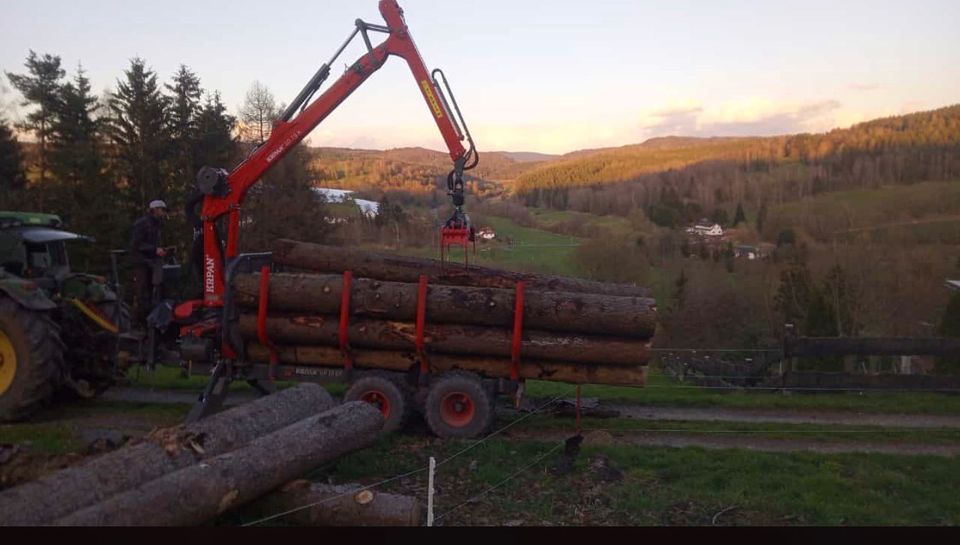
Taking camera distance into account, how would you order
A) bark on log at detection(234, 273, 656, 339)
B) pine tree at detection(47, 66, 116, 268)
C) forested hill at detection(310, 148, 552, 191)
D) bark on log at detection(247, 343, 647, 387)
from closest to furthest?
bark on log at detection(234, 273, 656, 339) < bark on log at detection(247, 343, 647, 387) < forested hill at detection(310, 148, 552, 191) < pine tree at detection(47, 66, 116, 268)

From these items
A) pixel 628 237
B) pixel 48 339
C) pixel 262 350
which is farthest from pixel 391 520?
pixel 628 237

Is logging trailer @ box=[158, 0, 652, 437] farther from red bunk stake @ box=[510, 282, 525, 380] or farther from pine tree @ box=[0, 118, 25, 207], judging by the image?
pine tree @ box=[0, 118, 25, 207]

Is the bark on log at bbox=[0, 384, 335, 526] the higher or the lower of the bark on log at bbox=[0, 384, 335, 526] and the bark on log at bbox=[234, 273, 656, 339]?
the lower

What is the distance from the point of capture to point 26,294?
9.91 meters

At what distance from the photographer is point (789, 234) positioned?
1161 inches

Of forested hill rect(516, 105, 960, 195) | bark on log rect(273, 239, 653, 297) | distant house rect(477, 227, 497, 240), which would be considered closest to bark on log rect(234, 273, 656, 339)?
bark on log rect(273, 239, 653, 297)

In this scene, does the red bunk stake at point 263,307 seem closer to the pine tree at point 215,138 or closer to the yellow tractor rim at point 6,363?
the yellow tractor rim at point 6,363

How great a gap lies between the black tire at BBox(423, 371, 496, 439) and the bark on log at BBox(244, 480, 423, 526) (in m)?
2.72

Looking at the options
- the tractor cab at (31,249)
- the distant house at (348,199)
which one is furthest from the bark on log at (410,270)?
the distant house at (348,199)

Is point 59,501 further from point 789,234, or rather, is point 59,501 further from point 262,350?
point 789,234

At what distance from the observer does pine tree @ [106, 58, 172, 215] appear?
74.2 feet

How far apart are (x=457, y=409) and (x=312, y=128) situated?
413 centimetres

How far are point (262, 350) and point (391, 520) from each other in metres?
4.29

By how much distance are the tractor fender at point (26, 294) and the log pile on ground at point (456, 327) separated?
2.66m
